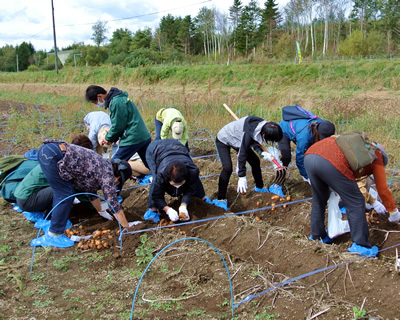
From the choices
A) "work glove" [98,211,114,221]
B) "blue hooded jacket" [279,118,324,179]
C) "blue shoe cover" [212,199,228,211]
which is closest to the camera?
"work glove" [98,211,114,221]

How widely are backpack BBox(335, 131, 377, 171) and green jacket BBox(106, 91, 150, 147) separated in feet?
8.83

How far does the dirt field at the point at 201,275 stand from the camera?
2666mm

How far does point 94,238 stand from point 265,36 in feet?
113

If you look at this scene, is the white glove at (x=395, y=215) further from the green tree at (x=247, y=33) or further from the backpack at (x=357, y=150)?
the green tree at (x=247, y=33)

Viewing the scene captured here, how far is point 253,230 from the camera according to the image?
12.6ft

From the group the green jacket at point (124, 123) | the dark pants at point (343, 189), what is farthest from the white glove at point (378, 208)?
the green jacket at point (124, 123)

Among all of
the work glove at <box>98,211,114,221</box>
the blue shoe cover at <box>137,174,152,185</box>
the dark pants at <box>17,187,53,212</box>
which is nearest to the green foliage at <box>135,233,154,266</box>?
the work glove at <box>98,211,114,221</box>

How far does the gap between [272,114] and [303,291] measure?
20.3 ft

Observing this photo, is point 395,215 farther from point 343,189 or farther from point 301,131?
point 301,131

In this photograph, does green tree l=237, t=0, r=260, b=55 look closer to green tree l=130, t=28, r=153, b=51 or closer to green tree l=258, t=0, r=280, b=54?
green tree l=258, t=0, r=280, b=54

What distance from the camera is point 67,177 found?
141 inches

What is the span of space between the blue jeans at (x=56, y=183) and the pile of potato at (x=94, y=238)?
9.4 inches

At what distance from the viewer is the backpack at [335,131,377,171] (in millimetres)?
2998

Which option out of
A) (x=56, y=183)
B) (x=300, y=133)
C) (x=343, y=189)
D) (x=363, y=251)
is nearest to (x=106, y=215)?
(x=56, y=183)
